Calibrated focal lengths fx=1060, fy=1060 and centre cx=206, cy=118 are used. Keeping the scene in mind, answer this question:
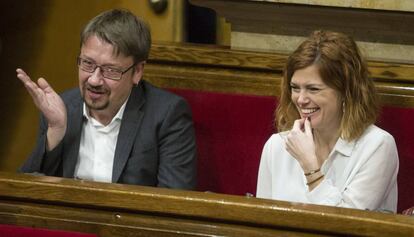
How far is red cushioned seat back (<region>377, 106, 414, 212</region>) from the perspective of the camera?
216cm

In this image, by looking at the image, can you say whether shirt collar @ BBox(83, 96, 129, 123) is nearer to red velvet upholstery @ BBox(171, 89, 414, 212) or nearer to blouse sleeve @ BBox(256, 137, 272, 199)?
red velvet upholstery @ BBox(171, 89, 414, 212)

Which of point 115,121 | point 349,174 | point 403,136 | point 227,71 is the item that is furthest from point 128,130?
point 403,136

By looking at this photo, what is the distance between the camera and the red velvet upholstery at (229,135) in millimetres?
2262

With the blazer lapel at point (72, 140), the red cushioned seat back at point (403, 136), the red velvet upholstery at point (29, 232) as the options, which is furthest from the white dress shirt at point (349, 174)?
the red velvet upholstery at point (29, 232)

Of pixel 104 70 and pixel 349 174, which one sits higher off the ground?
pixel 104 70

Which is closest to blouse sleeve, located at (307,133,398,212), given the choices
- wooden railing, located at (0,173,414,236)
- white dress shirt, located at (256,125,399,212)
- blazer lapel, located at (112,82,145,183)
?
white dress shirt, located at (256,125,399,212)

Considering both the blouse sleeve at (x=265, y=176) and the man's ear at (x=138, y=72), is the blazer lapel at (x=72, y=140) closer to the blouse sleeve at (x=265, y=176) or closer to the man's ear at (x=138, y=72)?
the man's ear at (x=138, y=72)

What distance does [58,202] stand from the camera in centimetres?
158

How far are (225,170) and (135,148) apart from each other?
0.25m

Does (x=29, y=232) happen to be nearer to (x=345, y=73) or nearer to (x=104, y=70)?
(x=104, y=70)

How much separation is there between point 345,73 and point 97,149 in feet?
1.74

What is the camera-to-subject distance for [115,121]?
7.11 ft

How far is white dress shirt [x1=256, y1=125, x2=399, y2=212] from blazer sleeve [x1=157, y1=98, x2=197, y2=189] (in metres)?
0.16

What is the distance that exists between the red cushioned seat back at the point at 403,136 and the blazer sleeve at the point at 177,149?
1.30 feet
